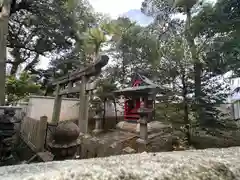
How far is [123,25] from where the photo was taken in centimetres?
1077

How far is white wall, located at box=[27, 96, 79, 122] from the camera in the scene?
7859 millimetres

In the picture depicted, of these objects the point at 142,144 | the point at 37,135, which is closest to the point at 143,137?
the point at 142,144

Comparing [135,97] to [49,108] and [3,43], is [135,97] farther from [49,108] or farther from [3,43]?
[3,43]

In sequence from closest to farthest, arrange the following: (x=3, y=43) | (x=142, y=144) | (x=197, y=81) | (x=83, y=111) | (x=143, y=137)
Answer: (x=83, y=111), (x=197, y=81), (x=3, y=43), (x=142, y=144), (x=143, y=137)

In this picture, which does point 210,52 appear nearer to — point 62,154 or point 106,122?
point 62,154

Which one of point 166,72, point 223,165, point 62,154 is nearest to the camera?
point 223,165

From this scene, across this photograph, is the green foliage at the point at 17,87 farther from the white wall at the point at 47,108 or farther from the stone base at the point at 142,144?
the stone base at the point at 142,144

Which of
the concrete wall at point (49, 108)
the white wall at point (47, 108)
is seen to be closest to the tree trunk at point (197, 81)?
the concrete wall at point (49, 108)

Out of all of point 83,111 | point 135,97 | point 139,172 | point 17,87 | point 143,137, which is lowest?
point 143,137

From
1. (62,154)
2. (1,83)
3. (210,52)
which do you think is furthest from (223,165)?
(1,83)

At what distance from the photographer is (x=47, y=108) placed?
8547 millimetres

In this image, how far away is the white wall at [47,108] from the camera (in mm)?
7859

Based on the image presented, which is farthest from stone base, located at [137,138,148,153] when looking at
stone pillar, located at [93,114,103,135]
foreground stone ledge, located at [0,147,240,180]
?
foreground stone ledge, located at [0,147,240,180]

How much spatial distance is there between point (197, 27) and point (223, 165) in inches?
220
